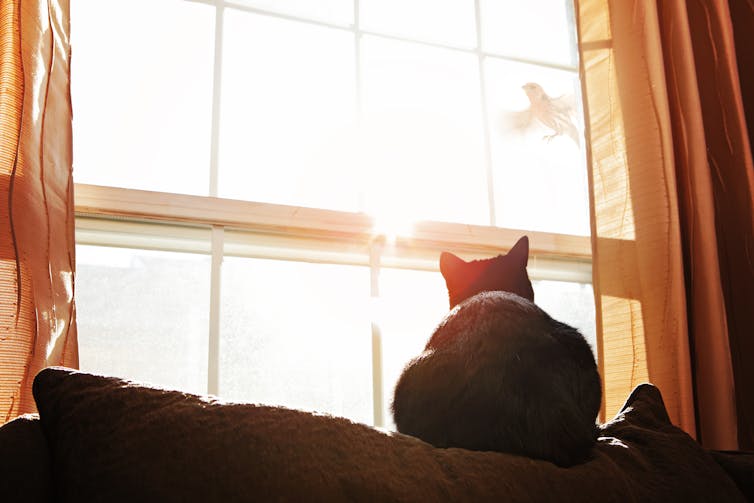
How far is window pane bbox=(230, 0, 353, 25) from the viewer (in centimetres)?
209

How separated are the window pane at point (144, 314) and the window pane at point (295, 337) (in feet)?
0.22

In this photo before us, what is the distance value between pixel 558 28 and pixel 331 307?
129 centimetres

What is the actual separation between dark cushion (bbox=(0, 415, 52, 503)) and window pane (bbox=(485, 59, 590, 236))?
1.74 m

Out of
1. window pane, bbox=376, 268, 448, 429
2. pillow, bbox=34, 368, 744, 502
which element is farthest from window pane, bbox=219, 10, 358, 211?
pillow, bbox=34, 368, 744, 502

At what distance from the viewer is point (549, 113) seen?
2309 mm

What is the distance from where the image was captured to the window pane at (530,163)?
7.11 ft

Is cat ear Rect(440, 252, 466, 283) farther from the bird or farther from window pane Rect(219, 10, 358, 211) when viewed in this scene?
the bird

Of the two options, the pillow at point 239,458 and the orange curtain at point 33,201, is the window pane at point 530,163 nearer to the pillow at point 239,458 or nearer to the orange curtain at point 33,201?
the orange curtain at point 33,201

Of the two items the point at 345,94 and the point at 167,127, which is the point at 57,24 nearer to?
the point at 167,127

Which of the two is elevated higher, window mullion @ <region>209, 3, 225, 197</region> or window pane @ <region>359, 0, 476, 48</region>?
window pane @ <region>359, 0, 476, 48</region>

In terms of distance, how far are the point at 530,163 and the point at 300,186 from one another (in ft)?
2.44

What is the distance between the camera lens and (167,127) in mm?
1902

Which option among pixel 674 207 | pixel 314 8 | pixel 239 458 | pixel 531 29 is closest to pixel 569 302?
pixel 674 207

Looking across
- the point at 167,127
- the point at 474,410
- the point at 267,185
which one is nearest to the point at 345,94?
the point at 267,185
